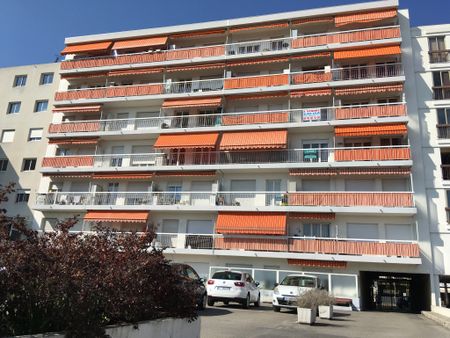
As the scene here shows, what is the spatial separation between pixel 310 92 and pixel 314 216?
9.18 metres

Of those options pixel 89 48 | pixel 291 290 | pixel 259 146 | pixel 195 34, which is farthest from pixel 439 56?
pixel 89 48

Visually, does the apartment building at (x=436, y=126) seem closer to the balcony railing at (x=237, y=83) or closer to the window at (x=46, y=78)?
the balcony railing at (x=237, y=83)

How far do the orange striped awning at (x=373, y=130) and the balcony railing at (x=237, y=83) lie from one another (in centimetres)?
396

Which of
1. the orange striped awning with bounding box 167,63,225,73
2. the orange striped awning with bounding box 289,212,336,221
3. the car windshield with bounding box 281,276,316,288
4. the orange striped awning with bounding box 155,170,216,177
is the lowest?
the car windshield with bounding box 281,276,316,288

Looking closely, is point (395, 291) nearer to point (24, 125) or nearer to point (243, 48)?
point (243, 48)

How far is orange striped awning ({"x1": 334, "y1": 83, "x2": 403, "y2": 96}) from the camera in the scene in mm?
28641

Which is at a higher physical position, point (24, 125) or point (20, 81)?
point (20, 81)

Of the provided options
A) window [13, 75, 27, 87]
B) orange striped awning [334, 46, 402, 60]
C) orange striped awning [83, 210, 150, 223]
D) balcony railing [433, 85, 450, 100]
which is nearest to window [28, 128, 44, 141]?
window [13, 75, 27, 87]

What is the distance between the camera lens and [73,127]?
3522 cm

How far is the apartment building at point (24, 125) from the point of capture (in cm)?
3650

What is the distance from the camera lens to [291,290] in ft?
61.3

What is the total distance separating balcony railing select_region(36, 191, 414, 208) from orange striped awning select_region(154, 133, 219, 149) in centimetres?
350

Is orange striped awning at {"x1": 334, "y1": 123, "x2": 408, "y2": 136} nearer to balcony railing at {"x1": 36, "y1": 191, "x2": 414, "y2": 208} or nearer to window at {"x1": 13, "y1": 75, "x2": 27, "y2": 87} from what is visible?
balcony railing at {"x1": 36, "y1": 191, "x2": 414, "y2": 208}

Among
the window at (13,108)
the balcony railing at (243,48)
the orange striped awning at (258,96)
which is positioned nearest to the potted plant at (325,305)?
the orange striped awning at (258,96)
